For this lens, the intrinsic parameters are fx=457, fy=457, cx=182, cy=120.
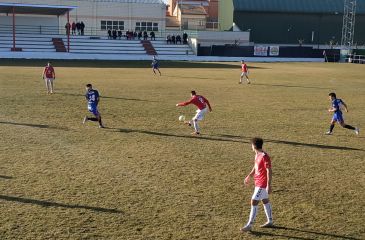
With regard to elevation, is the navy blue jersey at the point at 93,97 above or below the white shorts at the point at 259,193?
above

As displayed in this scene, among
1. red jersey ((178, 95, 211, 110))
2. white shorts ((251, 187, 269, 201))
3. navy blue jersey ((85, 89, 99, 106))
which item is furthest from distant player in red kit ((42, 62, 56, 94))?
white shorts ((251, 187, 269, 201))

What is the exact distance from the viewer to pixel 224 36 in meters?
72.0

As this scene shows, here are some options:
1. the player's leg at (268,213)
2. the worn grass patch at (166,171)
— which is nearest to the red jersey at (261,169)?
the player's leg at (268,213)

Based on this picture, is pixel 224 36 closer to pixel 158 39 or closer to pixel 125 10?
pixel 158 39

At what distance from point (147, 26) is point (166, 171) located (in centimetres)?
6763

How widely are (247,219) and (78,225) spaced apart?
3.05 meters

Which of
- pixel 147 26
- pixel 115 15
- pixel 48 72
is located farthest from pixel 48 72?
pixel 147 26

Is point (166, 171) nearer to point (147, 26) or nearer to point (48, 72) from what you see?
point (48, 72)

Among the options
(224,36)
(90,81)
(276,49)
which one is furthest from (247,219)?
(224,36)

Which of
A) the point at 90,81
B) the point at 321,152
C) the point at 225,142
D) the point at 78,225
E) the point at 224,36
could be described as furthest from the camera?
the point at 224,36

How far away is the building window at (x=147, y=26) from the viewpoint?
250 feet

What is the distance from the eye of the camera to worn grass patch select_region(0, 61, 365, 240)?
26.5 feet

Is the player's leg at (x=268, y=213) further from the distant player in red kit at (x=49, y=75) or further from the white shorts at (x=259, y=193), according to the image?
the distant player in red kit at (x=49, y=75)

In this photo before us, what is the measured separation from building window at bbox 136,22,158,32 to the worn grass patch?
55428 mm
